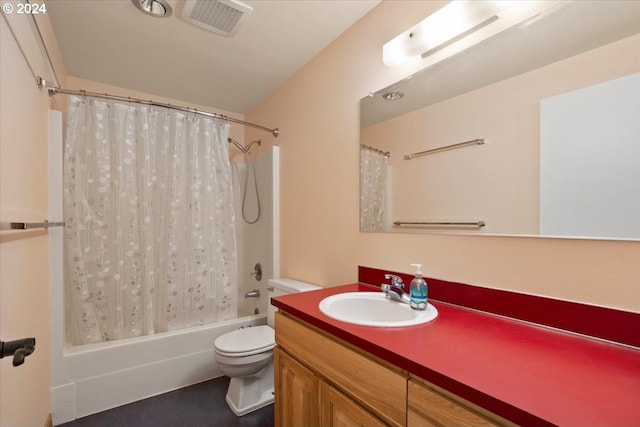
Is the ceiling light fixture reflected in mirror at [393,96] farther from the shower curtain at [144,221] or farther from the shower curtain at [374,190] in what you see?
the shower curtain at [144,221]

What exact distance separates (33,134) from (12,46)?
50 centimetres

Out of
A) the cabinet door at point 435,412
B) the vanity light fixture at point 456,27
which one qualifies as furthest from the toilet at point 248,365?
the vanity light fixture at point 456,27

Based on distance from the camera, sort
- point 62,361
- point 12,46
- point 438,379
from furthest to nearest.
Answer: point 62,361 → point 12,46 → point 438,379

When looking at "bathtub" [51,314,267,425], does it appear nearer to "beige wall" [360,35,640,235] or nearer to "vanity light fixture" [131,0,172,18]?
"beige wall" [360,35,640,235]

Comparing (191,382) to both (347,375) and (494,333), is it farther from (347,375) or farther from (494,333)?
(494,333)

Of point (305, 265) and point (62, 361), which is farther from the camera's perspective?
point (305, 265)

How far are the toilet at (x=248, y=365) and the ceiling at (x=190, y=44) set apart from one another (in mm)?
1674

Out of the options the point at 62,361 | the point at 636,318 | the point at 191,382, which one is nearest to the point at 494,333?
the point at 636,318

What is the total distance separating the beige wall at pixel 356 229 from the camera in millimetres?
886

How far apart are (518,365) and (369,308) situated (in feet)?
2.25

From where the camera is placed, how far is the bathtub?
1728 millimetres

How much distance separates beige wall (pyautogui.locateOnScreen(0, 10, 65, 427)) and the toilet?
2.79 ft

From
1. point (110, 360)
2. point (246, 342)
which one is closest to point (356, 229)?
point (246, 342)

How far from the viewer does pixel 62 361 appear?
1.72 metres
